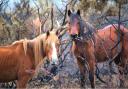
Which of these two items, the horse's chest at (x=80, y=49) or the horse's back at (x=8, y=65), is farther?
the horse's chest at (x=80, y=49)

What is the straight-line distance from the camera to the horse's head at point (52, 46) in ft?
24.9

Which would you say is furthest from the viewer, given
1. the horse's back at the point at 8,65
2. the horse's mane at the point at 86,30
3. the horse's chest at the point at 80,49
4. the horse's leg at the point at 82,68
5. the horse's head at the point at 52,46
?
the horse's leg at the point at 82,68

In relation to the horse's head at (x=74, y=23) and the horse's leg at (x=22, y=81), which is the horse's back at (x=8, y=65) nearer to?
the horse's leg at (x=22, y=81)

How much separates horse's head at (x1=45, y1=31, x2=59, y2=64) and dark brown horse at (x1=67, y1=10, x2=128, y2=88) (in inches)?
48.9

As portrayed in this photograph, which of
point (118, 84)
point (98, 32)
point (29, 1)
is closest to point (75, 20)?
point (98, 32)

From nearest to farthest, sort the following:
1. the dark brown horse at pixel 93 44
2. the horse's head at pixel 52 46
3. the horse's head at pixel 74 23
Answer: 1. the horse's head at pixel 52 46
2. the horse's head at pixel 74 23
3. the dark brown horse at pixel 93 44

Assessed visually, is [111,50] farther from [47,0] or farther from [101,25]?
[47,0]

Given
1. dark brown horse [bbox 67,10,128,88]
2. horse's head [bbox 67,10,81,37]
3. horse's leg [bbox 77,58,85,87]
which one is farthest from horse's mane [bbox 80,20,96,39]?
horse's leg [bbox 77,58,85,87]

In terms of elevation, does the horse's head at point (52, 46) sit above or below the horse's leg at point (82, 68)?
above

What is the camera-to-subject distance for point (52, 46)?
767 cm

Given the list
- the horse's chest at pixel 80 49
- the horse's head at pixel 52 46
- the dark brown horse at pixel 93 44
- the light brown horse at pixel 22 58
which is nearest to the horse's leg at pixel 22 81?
the light brown horse at pixel 22 58

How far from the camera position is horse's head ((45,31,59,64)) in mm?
7594

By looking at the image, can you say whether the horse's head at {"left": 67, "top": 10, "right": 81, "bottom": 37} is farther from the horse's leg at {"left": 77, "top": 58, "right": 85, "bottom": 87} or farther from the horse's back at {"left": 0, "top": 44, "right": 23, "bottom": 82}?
the horse's back at {"left": 0, "top": 44, "right": 23, "bottom": 82}

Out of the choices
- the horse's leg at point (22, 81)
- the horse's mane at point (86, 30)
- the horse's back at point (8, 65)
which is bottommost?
the horse's leg at point (22, 81)
